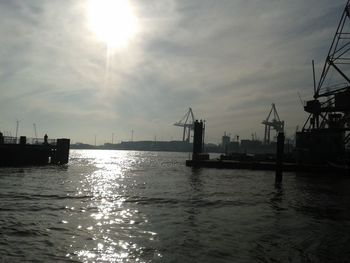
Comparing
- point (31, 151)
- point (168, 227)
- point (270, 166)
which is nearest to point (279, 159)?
point (270, 166)

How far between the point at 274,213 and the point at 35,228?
1239 centimetres

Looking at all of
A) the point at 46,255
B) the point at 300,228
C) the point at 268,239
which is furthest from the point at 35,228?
the point at 300,228

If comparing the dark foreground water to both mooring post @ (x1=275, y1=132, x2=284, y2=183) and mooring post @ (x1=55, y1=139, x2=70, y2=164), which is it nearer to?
mooring post @ (x1=275, y1=132, x2=284, y2=183)

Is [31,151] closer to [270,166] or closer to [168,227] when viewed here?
[270,166]

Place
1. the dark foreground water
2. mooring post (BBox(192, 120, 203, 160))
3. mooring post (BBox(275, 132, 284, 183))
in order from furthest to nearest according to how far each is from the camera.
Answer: mooring post (BBox(192, 120, 203, 160))
mooring post (BBox(275, 132, 284, 183))
the dark foreground water

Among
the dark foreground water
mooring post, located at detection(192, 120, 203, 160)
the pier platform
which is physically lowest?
the dark foreground water

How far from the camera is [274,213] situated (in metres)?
22.5

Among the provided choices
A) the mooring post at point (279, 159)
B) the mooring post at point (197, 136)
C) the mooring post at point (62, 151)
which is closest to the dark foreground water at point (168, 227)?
the mooring post at point (279, 159)

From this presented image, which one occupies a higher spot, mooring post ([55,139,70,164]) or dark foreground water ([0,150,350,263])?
mooring post ([55,139,70,164])

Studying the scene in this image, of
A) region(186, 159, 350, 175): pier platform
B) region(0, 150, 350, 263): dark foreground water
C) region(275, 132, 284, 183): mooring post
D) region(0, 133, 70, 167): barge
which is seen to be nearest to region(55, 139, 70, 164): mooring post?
region(0, 133, 70, 167): barge

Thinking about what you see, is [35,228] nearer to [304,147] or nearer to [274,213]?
[274,213]

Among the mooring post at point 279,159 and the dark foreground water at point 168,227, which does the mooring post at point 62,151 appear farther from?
the dark foreground water at point 168,227

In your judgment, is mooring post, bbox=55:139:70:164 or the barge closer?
the barge

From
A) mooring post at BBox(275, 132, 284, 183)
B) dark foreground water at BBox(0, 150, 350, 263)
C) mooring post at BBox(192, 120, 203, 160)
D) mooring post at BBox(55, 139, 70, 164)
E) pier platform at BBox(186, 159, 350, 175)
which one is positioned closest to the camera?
dark foreground water at BBox(0, 150, 350, 263)
